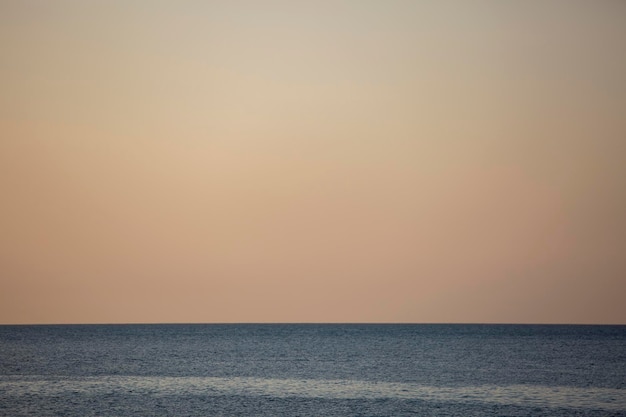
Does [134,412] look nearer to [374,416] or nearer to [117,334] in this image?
[374,416]

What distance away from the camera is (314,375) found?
8156mm

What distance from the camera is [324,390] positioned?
23.3 ft

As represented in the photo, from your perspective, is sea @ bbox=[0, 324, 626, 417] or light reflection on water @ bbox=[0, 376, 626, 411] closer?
sea @ bbox=[0, 324, 626, 417]

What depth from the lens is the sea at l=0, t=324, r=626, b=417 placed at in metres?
6.26

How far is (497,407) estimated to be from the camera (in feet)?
20.5

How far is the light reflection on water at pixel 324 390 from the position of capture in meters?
6.62

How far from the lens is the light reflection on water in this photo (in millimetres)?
6617

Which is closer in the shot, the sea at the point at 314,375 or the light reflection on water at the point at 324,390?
the sea at the point at 314,375

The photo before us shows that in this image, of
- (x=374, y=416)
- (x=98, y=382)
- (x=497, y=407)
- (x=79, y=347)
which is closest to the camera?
(x=374, y=416)

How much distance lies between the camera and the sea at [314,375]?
6262 mm

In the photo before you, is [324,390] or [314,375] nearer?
[324,390]

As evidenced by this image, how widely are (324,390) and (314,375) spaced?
1.05 m

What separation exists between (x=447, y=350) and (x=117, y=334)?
20.2 ft

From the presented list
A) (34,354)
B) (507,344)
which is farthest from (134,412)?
(507,344)
